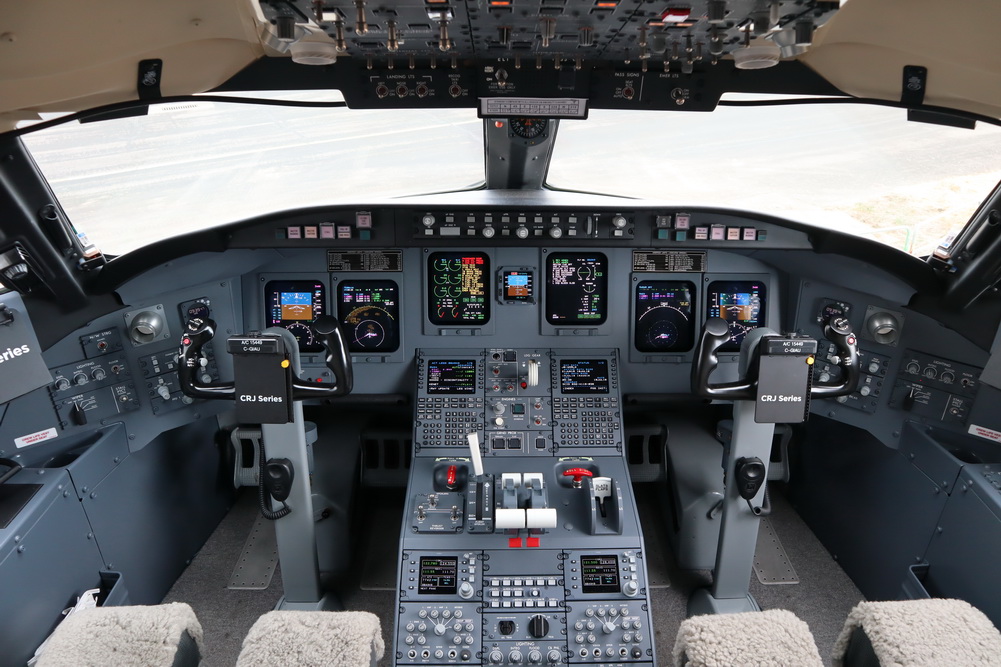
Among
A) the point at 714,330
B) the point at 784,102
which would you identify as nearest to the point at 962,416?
the point at 714,330

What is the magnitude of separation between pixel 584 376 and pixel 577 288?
0.45 metres

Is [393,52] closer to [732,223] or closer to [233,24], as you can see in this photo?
[233,24]

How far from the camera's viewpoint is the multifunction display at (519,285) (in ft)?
10.8

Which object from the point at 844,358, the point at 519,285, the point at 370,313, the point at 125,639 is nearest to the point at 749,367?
the point at 844,358

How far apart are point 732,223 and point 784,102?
2.96 ft

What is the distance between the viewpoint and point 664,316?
3.36 metres

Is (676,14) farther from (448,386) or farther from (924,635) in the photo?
(448,386)

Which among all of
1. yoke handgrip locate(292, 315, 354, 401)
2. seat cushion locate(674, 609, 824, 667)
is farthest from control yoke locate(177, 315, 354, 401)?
seat cushion locate(674, 609, 824, 667)

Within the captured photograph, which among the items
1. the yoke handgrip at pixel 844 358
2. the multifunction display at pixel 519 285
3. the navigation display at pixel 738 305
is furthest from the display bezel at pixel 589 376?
the yoke handgrip at pixel 844 358

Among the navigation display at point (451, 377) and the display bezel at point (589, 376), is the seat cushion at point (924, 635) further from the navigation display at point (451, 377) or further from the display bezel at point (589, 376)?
the navigation display at point (451, 377)

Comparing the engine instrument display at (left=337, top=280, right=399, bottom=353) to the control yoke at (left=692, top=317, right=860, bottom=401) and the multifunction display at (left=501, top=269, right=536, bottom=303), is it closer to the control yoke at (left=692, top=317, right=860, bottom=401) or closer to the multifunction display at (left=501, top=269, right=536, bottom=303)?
the multifunction display at (left=501, top=269, right=536, bottom=303)

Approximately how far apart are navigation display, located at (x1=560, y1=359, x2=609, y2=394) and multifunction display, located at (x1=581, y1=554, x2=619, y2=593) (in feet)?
2.86

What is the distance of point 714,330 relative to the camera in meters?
2.45

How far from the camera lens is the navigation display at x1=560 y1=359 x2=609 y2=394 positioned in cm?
323
